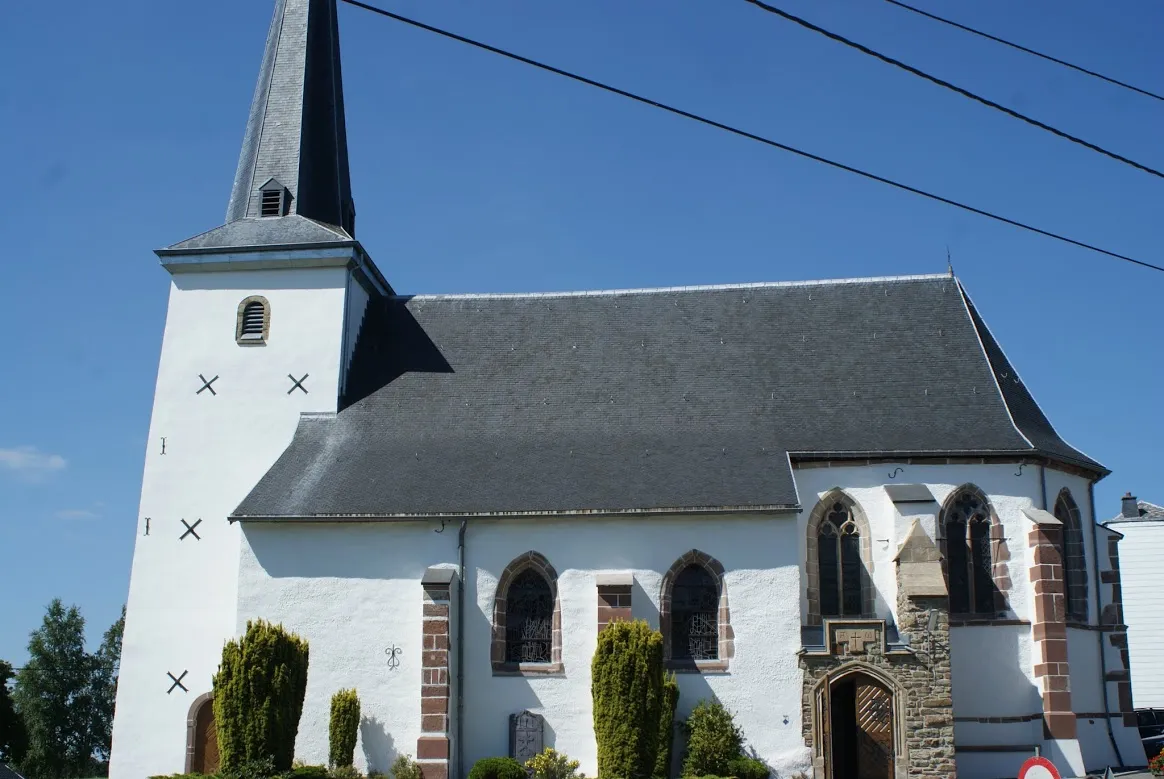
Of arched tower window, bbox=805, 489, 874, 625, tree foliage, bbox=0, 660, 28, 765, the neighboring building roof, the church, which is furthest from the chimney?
tree foliage, bbox=0, 660, 28, 765

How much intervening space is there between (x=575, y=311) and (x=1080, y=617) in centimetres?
1327

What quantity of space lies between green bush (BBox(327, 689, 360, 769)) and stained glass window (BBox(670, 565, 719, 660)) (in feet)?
20.7

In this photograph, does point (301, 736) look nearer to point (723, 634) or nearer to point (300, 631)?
point (300, 631)

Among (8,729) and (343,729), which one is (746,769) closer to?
(343,729)

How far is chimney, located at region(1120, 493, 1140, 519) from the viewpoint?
42.7 metres

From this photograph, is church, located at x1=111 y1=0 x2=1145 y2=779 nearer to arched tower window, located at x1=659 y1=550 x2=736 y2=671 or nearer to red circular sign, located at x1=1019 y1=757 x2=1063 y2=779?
arched tower window, located at x1=659 y1=550 x2=736 y2=671

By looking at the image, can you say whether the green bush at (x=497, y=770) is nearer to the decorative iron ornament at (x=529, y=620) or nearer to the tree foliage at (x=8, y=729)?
the decorative iron ornament at (x=529, y=620)

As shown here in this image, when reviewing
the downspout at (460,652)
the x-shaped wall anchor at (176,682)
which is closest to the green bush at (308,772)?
the downspout at (460,652)

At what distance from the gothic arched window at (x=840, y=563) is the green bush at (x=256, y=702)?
1060 centimetres

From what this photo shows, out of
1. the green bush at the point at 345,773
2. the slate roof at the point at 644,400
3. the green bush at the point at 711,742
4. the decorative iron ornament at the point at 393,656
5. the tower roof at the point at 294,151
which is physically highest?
the tower roof at the point at 294,151

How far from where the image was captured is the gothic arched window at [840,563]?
2330 centimetres

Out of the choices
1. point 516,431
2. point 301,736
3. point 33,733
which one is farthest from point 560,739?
point 33,733

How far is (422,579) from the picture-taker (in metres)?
23.0

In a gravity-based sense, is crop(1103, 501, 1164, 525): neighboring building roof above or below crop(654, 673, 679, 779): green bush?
above
